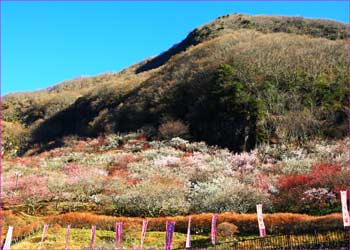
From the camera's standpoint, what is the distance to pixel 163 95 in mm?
45844

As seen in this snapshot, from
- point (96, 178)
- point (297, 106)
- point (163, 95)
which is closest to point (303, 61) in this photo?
point (297, 106)

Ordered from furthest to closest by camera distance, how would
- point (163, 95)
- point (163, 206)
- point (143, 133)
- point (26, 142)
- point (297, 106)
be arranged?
point (26, 142) < point (163, 95) < point (143, 133) < point (297, 106) < point (163, 206)

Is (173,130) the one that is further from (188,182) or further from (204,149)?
(188,182)

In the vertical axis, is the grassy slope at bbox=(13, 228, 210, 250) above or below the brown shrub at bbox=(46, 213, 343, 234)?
below

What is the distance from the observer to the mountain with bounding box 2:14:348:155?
3198 centimetres

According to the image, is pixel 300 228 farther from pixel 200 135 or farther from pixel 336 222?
pixel 200 135

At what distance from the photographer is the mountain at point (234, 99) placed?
31984 mm

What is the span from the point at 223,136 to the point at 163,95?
12703mm

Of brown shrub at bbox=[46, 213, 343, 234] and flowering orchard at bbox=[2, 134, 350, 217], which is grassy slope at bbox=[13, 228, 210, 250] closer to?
brown shrub at bbox=[46, 213, 343, 234]

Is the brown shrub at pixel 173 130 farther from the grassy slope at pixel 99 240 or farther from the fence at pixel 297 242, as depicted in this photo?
the fence at pixel 297 242

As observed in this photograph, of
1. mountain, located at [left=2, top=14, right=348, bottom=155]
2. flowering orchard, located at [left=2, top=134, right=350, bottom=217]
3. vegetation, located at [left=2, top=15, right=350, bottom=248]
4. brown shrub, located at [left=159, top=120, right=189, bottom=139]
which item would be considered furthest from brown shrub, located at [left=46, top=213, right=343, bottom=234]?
brown shrub, located at [left=159, top=120, right=189, bottom=139]

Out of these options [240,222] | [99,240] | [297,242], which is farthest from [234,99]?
[297,242]

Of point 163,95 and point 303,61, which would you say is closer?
point 303,61

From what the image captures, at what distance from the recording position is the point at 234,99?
35.5 m
